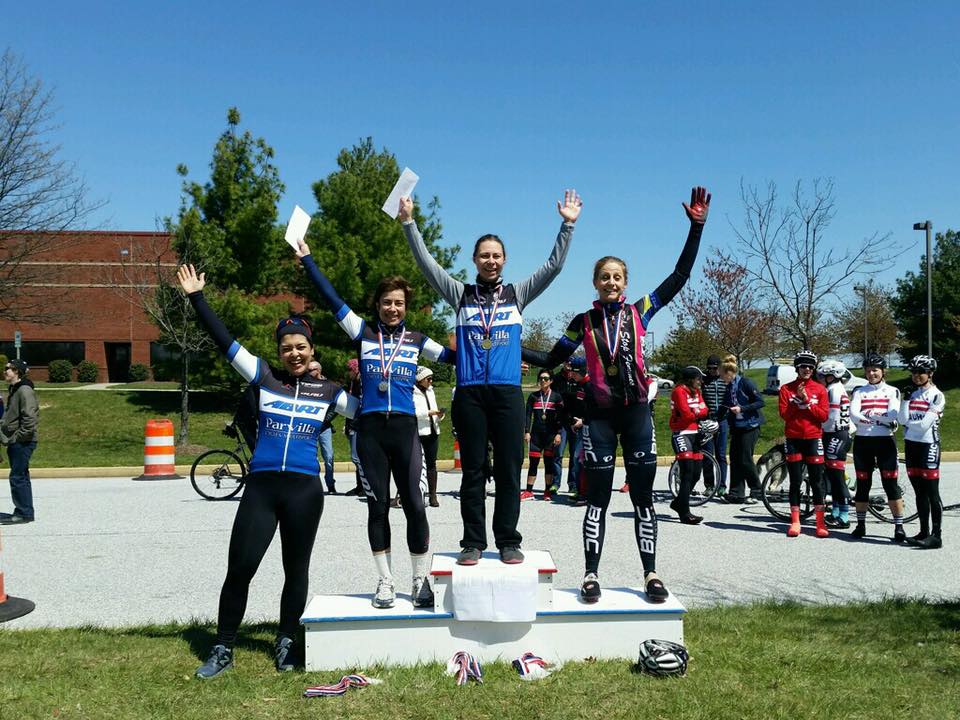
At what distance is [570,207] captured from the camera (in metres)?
5.44

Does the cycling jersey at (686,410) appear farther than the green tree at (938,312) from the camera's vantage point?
No

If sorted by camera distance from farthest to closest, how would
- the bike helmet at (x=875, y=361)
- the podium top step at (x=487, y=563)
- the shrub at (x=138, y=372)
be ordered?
the shrub at (x=138, y=372), the bike helmet at (x=875, y=361), the podium top step at (x=487, y=563)

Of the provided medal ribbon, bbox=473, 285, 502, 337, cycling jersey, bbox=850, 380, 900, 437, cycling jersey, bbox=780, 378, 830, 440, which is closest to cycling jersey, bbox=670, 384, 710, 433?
cycling jersey, bbox=780, 378, 830, 440

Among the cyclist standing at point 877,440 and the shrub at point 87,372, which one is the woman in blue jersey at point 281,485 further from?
the shrub at point 87,372

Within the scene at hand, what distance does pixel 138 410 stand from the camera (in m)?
28.9

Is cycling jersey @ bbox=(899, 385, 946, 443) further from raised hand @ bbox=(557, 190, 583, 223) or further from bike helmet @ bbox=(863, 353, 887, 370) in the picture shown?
raised hand @ bbox=(557, 190, 583, 223)

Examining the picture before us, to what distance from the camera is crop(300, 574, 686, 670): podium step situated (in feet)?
16.2

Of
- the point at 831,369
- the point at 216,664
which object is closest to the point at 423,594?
the point at 216,664

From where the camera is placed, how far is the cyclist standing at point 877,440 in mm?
9453

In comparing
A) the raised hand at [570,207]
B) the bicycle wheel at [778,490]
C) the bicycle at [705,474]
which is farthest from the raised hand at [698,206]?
the bicycle at [705,474]

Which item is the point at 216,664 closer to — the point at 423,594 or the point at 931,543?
the point at 423,594

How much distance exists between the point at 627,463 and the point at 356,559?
398cm

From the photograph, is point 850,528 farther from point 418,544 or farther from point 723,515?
point 418,544

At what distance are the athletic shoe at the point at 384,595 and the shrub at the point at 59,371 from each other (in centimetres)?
4995
